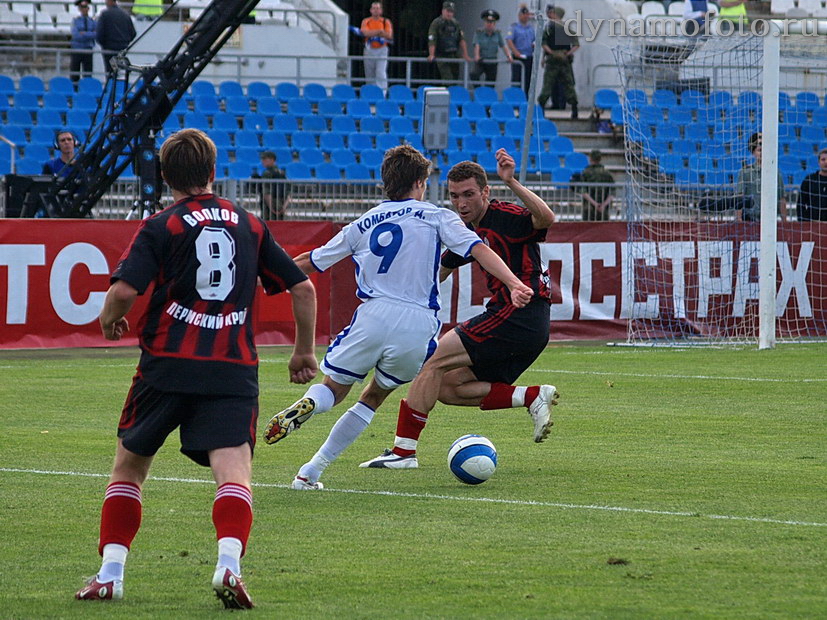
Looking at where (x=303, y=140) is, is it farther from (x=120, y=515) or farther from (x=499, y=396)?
(x=120, y=515)

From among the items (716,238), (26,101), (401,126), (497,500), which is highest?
(26,101)

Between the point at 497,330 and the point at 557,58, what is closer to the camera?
the point at 497,330

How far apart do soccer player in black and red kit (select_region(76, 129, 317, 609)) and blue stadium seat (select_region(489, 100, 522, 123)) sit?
22.0 metres

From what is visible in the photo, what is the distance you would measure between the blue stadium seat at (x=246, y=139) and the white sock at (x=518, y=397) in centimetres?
1565

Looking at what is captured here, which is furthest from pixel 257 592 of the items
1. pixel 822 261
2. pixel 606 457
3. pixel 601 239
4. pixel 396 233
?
pixel 822 261

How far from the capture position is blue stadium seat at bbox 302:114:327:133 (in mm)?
24891

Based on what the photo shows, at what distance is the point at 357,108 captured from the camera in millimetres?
25594

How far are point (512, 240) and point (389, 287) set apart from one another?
55.3 inches

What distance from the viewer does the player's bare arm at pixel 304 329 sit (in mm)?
5133

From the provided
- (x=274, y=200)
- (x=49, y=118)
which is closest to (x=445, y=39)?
(x=49, y=118)

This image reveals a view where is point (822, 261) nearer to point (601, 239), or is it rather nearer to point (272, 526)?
point (601, 239)

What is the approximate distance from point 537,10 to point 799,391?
786 centimetres

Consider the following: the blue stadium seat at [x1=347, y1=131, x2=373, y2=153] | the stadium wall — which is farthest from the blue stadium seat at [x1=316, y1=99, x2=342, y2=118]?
the stadium wall

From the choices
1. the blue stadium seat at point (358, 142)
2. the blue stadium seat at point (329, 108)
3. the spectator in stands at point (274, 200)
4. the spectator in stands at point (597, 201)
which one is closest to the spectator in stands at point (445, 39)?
the blue stadium seat at point (329, 108)
